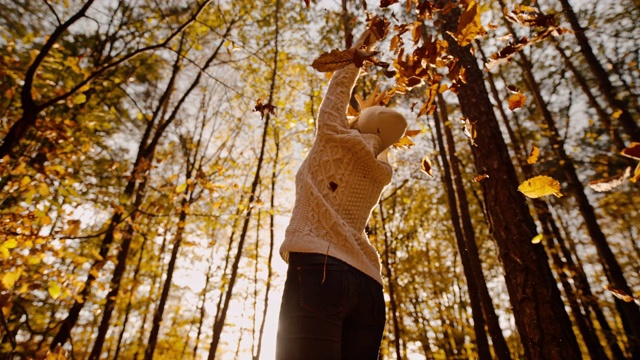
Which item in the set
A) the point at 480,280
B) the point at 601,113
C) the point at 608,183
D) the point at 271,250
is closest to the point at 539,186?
the point at 608,183

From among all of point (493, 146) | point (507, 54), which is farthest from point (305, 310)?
point (493, 146)

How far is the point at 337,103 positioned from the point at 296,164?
36.6ft

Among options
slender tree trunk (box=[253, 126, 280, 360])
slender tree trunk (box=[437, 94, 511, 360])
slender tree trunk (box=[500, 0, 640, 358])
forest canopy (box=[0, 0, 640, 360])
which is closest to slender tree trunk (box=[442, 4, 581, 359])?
forest canopy (box=[0, 0, 640, 360])

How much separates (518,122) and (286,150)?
7.79 m

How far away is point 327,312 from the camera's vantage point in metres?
1.17

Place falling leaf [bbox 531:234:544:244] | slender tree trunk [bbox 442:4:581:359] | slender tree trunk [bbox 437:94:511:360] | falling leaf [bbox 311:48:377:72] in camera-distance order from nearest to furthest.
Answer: falling leaf [bbox 311:48:377:72], slender tree trunk [bbox 442:4:581:359], falling leaf [bbox 531:234:544:244], slender tree trunk [bbox 437:94:511:360]

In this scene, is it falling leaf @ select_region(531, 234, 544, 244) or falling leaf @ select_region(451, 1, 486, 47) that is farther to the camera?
falling leaf @ select_region(531, 234, 544, 244)

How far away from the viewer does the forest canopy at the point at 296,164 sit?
2.42m

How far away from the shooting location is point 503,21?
8805mm

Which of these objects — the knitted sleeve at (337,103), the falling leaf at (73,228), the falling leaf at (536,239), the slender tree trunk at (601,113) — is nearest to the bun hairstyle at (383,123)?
the knitted sleeve at (337,103)

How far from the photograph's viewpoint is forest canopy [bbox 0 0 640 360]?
242 cm

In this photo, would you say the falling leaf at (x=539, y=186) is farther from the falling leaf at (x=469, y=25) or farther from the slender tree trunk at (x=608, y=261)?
the slender tree trunk at (x=608, y=261)

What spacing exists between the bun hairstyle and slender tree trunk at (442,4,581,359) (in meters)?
1.08

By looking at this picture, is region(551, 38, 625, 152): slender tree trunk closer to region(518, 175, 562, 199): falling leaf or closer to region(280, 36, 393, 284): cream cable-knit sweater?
region(518, 175, 562, 199): falling leaf
